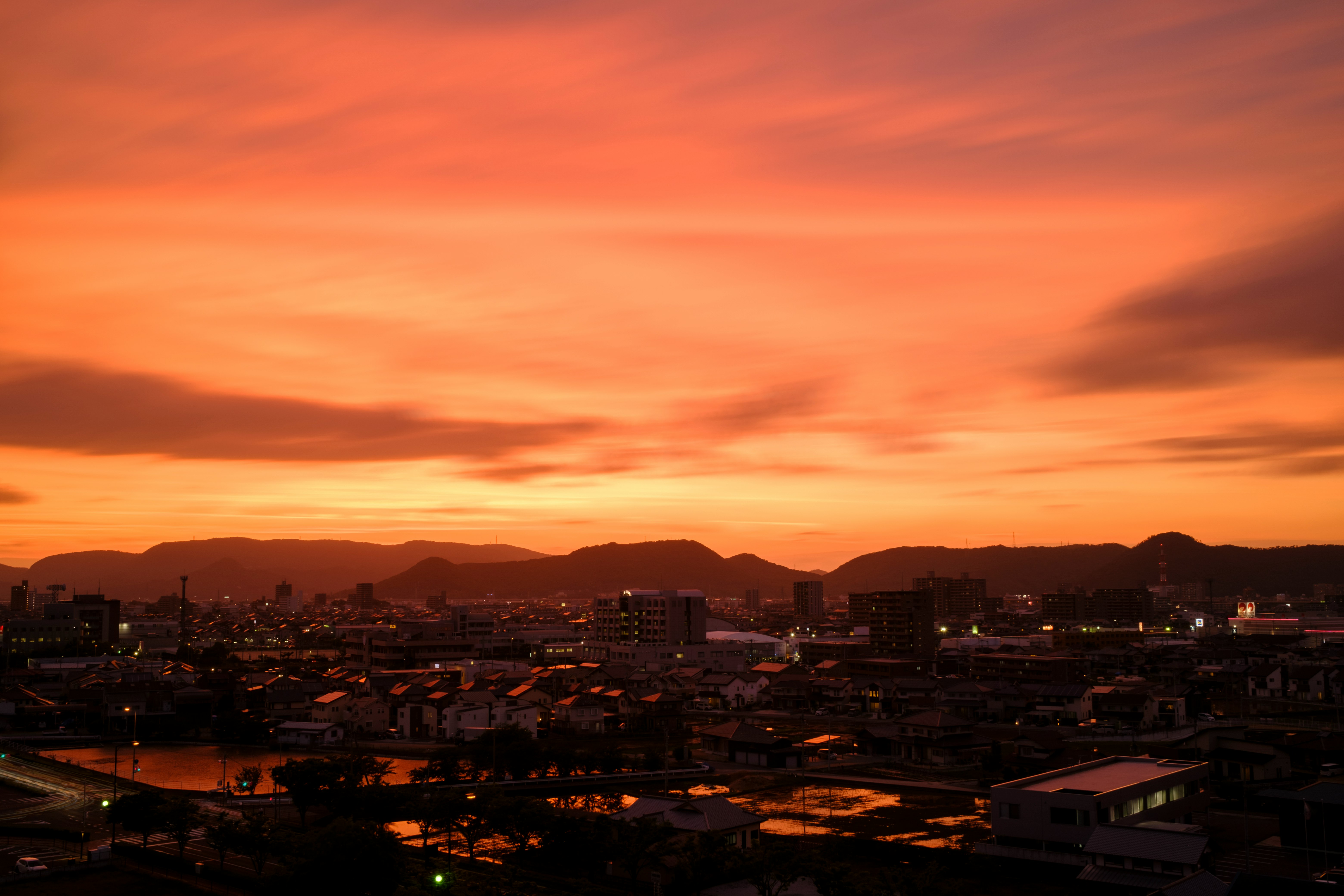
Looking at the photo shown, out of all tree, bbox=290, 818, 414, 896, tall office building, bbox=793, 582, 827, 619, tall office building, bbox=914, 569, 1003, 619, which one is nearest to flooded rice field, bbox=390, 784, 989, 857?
Answer: tree, bbox=290, 818, 414, 896

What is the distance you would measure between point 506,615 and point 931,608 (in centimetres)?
8032

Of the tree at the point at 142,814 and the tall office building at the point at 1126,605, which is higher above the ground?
the tree at the point at 142,814

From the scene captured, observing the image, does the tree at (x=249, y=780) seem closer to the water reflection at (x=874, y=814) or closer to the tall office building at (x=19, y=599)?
the water reflection at (x=874, y=814)

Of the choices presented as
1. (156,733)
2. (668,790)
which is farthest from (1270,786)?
(156,733)

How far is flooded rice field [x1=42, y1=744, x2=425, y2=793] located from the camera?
31219 millimetres

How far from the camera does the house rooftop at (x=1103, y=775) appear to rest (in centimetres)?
2162

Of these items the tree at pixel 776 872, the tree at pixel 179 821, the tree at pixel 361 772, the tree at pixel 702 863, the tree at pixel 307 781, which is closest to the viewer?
the tree at pixel 776 872

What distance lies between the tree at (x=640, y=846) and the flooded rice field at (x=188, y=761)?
1204cm

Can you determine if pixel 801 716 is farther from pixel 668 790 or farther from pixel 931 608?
pixel 931 608

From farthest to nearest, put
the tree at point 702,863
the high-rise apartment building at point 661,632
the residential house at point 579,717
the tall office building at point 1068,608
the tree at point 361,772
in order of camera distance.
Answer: the tall office building at point 1068,608, the high-rise apartment building at point 661,632, the residential house at point 579,717, the tree at point 361,772, the tree at point 702,863

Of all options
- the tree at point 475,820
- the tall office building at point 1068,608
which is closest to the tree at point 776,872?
the tree at point 475,820

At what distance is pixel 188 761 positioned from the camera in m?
35.8

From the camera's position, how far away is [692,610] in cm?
7175

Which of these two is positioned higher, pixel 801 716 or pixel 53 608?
pixel 53 608
